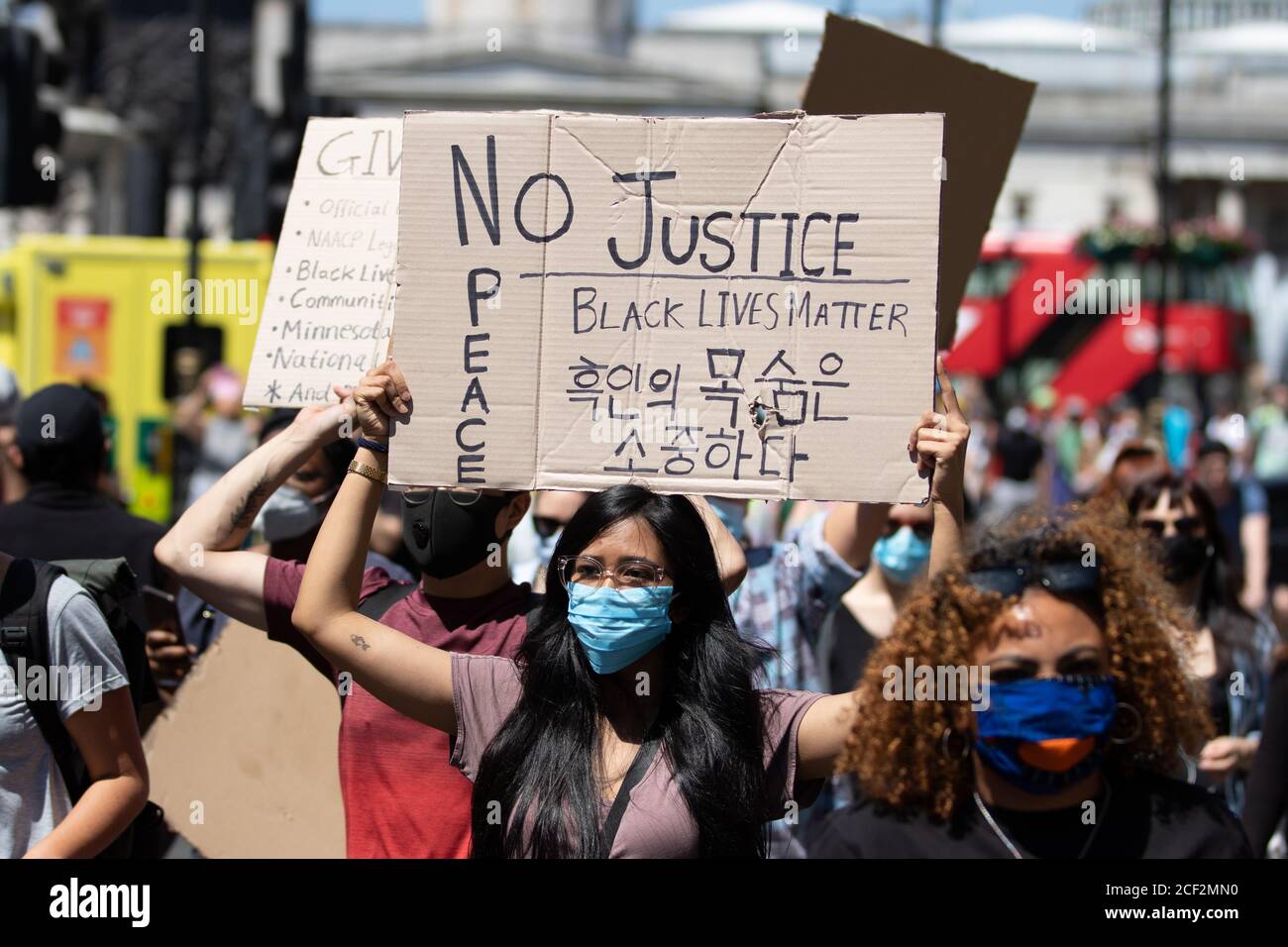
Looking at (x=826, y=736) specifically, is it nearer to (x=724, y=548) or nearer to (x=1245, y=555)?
(x=724, y=548)

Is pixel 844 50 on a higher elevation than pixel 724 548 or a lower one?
higher

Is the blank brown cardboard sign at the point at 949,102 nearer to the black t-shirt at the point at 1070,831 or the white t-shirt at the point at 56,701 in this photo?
the black t-shirt at the point at 1070,831

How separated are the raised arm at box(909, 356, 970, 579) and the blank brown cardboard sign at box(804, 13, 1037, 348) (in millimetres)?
947

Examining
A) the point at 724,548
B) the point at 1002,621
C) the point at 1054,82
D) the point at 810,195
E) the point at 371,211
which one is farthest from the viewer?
the point at 1054,82

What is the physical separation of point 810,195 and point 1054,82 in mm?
67905

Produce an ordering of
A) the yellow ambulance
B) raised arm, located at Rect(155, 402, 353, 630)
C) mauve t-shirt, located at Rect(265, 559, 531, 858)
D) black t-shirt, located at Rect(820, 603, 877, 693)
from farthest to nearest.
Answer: the yellow ambulance
black t-shirt, located at Rect(820, 603, 877, 693)
raised arm, located at Rect(155, 402, 353, 630)
mauve t-shirt, located at Rect(265, 559, 531, 858)

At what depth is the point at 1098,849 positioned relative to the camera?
10.3ft

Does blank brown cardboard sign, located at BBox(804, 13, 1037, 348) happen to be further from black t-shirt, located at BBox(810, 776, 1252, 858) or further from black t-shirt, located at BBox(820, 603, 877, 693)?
black t-shirt, located at BBox(810, 776, 1252, 858)

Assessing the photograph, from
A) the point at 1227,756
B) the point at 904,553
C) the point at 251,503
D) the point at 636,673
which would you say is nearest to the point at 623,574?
the point at 636,673

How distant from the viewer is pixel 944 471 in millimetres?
3375

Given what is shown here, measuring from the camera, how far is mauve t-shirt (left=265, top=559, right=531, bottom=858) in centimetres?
369

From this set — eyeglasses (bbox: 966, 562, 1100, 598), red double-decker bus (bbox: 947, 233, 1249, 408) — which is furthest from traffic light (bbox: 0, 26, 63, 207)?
red double-decker bus (bbox: 947, 233, 1249, 408)
